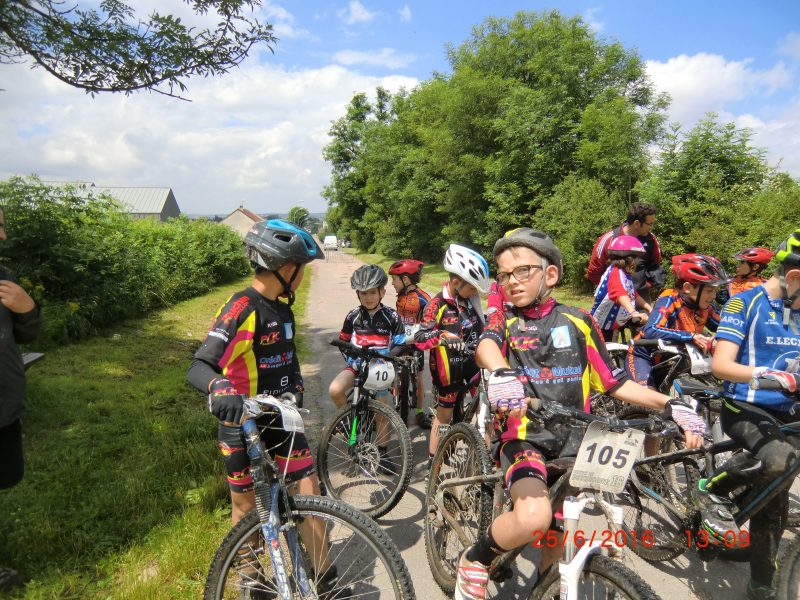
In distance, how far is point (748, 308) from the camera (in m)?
2.73

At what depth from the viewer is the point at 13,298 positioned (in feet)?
8.91

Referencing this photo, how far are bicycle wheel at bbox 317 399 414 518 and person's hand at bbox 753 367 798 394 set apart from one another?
2.22 m

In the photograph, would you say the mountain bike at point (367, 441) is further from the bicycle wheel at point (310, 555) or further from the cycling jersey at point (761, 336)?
the cycling jersey at point (761, 336)

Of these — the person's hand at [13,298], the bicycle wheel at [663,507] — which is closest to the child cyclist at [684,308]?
the bicycle wheel at [663,507]

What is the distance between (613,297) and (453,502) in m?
3.00

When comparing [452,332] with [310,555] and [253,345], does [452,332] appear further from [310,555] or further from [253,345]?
[310,555]

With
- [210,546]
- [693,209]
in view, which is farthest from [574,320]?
[693,209]

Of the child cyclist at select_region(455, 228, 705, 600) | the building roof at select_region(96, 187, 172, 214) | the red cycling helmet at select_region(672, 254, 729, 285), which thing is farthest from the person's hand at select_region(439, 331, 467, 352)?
the building roof at select_region(96, 187, 172, 214)

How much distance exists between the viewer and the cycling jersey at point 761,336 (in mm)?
2639

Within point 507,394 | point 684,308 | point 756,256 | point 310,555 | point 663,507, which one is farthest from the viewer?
point 756,256

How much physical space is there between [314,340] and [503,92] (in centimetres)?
1766

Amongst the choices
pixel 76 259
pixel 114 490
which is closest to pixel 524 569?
pixel 114 490

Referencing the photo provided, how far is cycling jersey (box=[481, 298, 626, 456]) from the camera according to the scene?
2.42m

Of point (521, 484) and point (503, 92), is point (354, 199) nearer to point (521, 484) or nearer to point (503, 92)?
point (503, 92)
